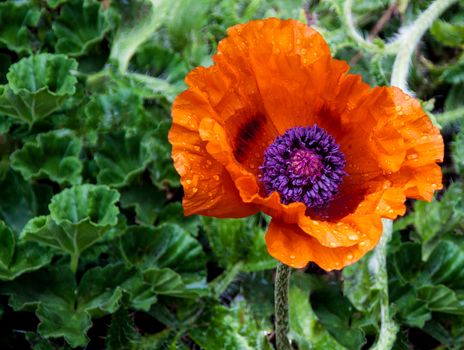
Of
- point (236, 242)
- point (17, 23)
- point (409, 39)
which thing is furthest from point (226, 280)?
point (17, 23)

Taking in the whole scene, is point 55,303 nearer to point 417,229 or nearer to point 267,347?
point 267,347

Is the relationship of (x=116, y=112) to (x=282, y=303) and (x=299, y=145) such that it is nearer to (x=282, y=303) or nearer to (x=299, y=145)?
(x=299, y=145)

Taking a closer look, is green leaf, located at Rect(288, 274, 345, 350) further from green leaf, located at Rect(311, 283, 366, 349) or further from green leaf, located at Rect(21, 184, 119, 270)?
green leaf, located at Rect(21, 184, 119, 270)

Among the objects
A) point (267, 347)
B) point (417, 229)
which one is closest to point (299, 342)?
point (267, 347)

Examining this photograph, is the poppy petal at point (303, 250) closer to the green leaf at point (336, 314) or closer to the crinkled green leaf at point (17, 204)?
the green leaf at point (336, 314)

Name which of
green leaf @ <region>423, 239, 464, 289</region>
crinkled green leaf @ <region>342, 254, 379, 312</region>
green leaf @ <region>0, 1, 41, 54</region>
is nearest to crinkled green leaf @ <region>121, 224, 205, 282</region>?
crinkled green leaf @ <region>342, 254, 379, 312</region>

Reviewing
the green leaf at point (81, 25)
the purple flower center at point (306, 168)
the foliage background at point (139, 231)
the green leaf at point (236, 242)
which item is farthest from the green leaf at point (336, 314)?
the green leaf at point (81, 25)
